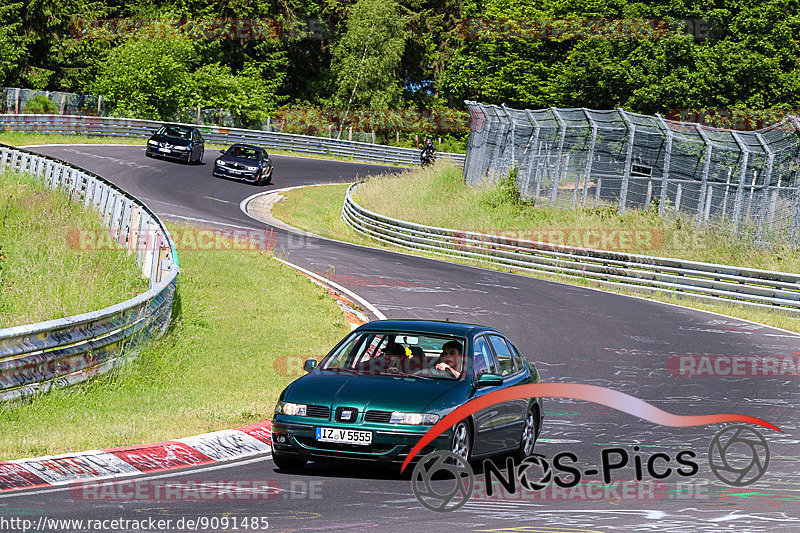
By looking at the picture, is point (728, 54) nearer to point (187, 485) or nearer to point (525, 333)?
point (525, 333)

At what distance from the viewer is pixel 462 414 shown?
9219 millimetres

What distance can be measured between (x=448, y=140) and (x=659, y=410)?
2629 inches

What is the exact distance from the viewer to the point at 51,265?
17.4m

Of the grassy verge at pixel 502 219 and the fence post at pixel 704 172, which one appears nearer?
the grassy verge at pixel 502 219

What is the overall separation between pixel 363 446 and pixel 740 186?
21.4 m

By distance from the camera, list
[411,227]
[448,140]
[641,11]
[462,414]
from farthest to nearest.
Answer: [448,140], [641,11], [411,227], [462,414]

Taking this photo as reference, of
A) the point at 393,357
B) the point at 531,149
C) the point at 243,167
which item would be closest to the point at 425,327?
the point at 393,357

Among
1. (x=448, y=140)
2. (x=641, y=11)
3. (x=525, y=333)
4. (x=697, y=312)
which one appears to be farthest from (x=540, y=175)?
(x=448, y=140)

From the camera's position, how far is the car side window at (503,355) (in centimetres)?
1066

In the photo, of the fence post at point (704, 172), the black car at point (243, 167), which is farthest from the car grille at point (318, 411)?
the black car at point (243, 167)

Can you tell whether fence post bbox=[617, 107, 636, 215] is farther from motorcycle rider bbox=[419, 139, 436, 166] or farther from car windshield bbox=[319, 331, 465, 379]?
motorcycle rider bbox=[419, 139, 436, 166]

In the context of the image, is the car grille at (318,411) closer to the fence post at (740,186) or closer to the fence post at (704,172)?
the fence post at (740,186)

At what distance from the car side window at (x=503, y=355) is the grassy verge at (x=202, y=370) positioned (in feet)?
8.87

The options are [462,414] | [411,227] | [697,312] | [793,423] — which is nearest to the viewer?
[462,414]
